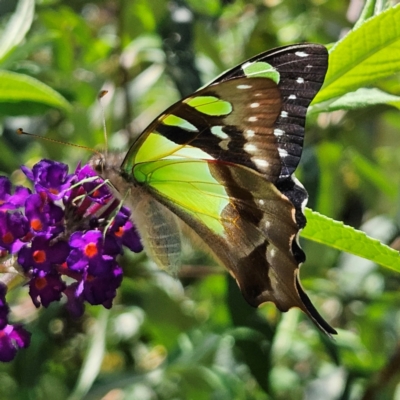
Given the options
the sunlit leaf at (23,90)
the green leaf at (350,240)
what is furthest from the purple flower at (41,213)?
the green leaf at (350,240)

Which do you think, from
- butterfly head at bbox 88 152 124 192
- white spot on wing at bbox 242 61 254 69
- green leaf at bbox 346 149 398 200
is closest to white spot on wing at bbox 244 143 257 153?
white spot on wing at bbox 242 61 254 69

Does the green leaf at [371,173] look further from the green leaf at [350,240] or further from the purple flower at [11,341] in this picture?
the purple flower at [11,341]

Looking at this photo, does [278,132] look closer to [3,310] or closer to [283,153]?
[283,153]

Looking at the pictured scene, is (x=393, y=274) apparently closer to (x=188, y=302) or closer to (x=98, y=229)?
(x=188, y=302)

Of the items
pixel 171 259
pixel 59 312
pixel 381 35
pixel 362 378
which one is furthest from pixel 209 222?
pixel 362 378

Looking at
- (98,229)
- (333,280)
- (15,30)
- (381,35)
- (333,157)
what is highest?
(381,35)

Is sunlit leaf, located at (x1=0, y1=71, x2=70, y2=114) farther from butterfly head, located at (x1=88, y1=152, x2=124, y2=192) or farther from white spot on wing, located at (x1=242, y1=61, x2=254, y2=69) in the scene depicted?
white spot on wing, located at (x1=242, y1=61, x2=254, y2=69)

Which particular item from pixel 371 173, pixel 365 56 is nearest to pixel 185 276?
pixel 371 173
